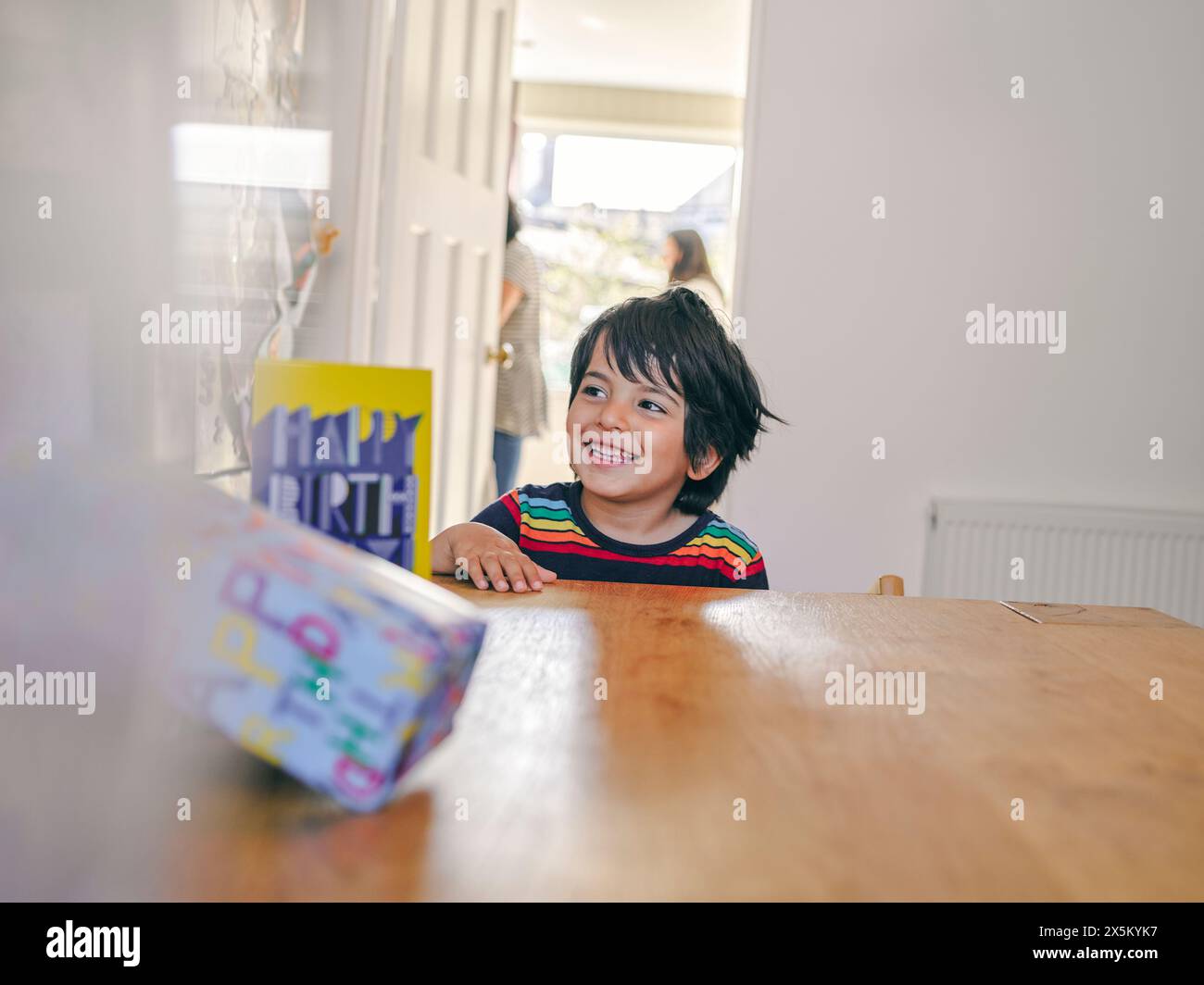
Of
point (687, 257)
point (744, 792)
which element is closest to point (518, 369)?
point (687, 257)

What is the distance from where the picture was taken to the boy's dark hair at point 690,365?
1.48 metres

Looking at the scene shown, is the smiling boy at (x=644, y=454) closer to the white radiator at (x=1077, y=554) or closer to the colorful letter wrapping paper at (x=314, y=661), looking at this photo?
the colorful letter wrapping paper at (x=314, y=661)

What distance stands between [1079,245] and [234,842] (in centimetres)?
289

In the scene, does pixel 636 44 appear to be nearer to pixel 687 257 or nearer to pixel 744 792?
pixel 687 257

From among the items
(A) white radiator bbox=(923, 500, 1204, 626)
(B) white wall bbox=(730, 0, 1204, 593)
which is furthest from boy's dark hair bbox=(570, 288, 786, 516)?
(A) white radiator bbox=(923, 500, 1204, 626)

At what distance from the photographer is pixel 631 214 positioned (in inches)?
251

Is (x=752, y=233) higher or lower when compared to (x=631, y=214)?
lower

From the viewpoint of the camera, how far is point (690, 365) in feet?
4.88

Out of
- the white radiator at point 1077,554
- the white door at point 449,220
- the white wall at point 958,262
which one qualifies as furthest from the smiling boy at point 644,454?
the white radiator at point 1077,554

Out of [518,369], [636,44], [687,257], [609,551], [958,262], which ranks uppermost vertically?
[636,44]

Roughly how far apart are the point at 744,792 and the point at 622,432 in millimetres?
967

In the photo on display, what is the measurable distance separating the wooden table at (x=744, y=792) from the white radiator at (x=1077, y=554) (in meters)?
2.08
